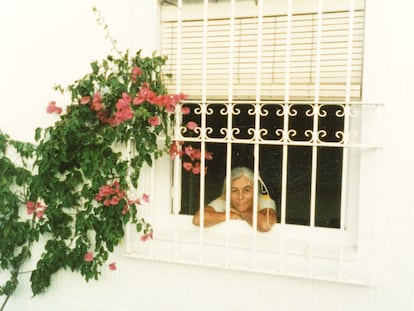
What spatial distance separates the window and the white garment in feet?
0.13

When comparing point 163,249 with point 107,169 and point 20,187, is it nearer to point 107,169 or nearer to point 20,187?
point 107,169

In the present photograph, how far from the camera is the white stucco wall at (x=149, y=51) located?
2.44 meters

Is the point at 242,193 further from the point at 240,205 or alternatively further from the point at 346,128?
the point at 346,128

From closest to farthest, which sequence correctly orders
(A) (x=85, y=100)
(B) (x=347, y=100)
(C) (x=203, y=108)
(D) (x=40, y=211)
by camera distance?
(B) (x=347, y=100) → (C) (x=203, y=108) → (A) (x=85, y=100) → (D) (x=40, y=211)

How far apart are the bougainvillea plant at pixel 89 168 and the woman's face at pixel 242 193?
33 centimetres

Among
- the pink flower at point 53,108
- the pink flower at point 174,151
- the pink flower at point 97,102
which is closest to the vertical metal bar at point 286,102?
the pink flower at point 174,151

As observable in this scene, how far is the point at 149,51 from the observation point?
288 centimetres

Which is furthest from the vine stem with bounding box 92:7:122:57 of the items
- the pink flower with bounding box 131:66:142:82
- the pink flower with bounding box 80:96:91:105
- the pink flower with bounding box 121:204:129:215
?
the pink flower with bounding box 121:204:129:215

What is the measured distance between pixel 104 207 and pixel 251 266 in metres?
1.02

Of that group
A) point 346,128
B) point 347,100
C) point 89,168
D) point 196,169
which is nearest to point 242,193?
point 196,169

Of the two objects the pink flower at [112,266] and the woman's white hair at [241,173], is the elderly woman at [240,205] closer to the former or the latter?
the woman's white hair at [241,173]

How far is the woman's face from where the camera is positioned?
2893mm

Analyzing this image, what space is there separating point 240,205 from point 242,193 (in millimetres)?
78

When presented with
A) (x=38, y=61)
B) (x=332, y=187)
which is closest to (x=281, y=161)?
(x=332, y=187)
